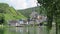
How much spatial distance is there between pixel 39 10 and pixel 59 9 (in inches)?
105

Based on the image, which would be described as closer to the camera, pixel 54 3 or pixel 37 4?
pixel 54 3

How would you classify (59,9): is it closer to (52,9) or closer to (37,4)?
(52,9)

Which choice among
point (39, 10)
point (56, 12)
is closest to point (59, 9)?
point (56, 12)

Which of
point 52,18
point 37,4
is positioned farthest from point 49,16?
point 37,4

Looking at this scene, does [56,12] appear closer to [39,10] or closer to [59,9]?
[59,9]

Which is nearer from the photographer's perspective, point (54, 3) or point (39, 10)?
point (54, 3)

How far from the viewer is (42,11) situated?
29.1 meters

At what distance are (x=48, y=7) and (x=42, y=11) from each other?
4.11 ft

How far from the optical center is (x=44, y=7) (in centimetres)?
2864

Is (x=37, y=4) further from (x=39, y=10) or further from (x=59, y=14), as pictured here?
(x=59, y=14)

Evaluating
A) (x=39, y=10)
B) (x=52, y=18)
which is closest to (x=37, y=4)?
(x=39, y=10)

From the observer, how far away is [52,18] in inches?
1137

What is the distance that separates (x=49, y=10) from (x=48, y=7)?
449 millimetres

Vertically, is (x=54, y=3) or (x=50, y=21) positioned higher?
(x=54, y=3)
